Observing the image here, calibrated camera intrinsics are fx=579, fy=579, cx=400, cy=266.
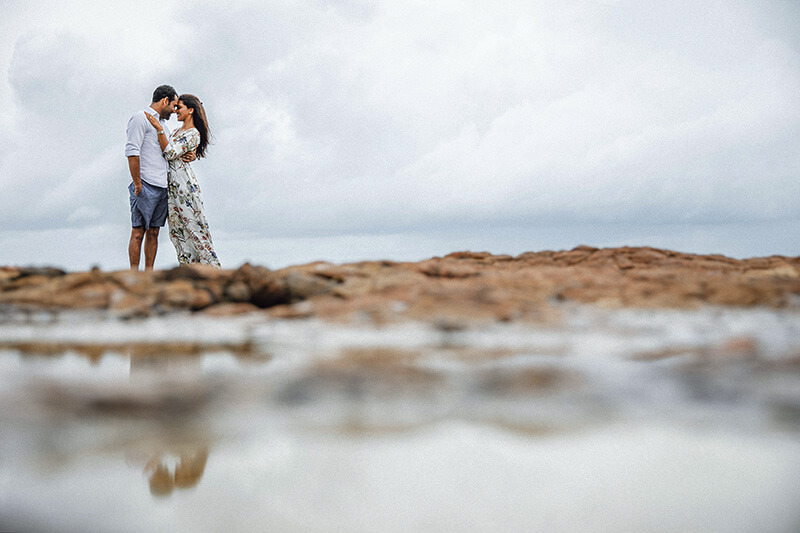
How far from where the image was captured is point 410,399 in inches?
17.0

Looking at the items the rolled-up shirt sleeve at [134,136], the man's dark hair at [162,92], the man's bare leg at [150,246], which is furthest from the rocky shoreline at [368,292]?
the man's dark hair at [162,92]

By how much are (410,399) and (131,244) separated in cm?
226

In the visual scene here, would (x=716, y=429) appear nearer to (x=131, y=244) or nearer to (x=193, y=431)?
(x=193, y=431)

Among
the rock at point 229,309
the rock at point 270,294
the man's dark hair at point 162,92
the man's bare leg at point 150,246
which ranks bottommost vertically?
the rock at point 229,309

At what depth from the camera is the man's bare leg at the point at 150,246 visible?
7.95 feet

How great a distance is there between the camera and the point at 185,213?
2471 mm

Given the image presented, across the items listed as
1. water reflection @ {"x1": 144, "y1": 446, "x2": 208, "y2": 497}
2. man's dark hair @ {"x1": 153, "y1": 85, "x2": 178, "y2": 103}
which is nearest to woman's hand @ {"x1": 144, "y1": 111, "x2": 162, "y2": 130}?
man's dark hair @ {"x1": 153, "y1": 85, "x2": 178, "y2": 103}

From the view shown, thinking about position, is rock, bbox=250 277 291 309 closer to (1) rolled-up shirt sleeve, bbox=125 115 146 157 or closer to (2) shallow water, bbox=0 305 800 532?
(2) shallow water, bbox=0 305 800 532

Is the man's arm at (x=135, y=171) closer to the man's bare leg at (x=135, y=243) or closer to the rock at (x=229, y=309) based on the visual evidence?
the man's bare leg at (x=135, y=243)

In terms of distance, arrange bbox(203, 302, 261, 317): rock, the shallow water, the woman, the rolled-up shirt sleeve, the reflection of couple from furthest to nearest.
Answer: the woman → the reflection of couple → the rolled-up shirt sleeve → bbox(203, 302, 261, 317): rock → the shallow water

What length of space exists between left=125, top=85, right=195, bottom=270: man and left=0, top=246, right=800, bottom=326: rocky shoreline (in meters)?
1.75

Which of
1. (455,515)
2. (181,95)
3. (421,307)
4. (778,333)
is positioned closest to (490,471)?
(455,515)

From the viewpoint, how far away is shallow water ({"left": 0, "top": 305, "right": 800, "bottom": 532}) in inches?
16.2

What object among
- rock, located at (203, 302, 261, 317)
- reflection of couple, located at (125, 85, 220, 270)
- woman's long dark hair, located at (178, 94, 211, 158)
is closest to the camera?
rock, located at (203, 302, 261, 317)
